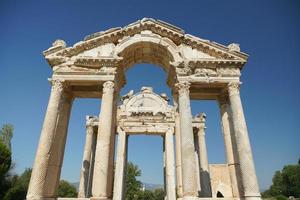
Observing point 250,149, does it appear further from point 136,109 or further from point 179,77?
point 136,109

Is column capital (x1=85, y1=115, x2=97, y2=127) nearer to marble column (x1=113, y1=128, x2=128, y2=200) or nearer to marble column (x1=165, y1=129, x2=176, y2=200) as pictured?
marble column (x1=113, y1=128, x2=128, y2=200)

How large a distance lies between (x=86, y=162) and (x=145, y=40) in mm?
11895

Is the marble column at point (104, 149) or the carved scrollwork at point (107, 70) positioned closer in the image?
the marble column at point (104, 149)

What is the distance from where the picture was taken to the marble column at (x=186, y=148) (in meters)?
11.1

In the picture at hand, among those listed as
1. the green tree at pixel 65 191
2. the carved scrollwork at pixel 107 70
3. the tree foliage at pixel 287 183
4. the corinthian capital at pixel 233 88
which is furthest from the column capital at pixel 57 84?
the tree foliage at pixel 287 183

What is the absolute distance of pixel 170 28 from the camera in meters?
15.3

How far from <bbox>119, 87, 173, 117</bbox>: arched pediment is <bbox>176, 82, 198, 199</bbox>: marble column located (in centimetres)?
446

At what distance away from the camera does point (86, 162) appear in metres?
18.5

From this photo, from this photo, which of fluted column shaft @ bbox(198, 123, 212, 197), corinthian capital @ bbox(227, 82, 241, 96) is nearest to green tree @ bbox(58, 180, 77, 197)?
fluted column shaft @ bbox(198, 123, 212, 197)

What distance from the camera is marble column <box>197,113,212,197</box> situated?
17.2 meters

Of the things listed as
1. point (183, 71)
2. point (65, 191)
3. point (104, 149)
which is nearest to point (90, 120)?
point (104, 149)

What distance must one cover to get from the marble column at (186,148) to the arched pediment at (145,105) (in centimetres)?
446

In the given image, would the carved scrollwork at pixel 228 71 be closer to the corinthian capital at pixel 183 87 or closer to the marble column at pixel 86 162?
the corinthian capital at pixel 183 87

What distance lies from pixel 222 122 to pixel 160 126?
5030mm
